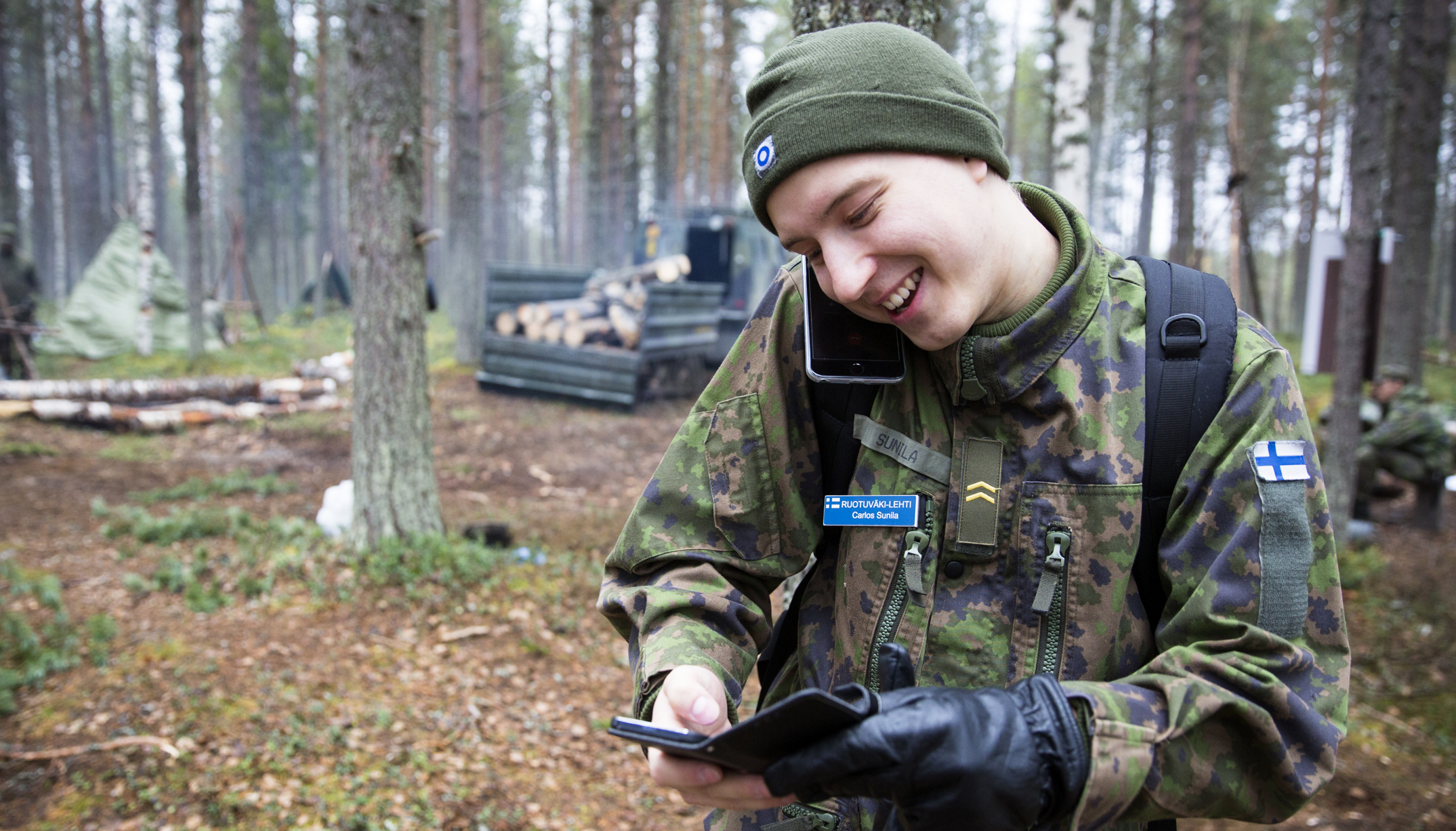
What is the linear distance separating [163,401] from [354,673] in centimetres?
808

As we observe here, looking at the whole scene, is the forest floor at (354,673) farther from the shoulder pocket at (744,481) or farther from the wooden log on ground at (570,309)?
the wooden log on ground at (570,309)

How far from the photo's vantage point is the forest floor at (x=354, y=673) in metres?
3.04

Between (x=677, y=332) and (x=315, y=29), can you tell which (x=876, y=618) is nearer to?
(x=677, y=332)

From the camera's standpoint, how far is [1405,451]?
7.48m

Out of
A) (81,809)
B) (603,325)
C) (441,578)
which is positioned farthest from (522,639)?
(603,325)

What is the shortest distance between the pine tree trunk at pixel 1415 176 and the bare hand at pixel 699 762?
11.9 metres

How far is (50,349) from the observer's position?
1305 cm

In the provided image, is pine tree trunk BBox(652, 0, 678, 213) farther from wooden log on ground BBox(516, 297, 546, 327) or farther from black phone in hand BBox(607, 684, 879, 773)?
black phone in hand BBox(607, 684, 879, 773)

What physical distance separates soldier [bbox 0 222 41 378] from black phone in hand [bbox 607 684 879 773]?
13.6 metres

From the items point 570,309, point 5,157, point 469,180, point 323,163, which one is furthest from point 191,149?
point 323,163

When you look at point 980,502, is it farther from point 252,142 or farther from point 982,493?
point 252,142

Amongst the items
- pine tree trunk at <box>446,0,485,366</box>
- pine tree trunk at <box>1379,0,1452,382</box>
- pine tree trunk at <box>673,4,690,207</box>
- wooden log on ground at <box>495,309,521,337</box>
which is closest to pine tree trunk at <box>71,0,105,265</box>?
pine tree trunk at <box>446,0,485,366</box>

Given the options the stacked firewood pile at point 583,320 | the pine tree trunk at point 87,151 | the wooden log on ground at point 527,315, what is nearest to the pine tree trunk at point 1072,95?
the stacked firewood pile at point 583,320

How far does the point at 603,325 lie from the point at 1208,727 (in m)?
10.1
